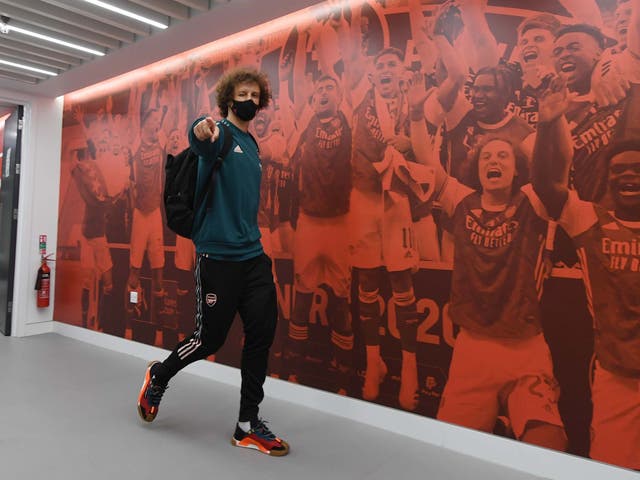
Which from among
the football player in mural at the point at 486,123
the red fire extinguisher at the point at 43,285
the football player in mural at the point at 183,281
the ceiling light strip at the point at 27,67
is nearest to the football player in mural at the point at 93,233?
the red fire extinguisher at the point at 43,285

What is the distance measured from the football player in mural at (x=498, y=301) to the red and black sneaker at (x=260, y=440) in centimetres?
82

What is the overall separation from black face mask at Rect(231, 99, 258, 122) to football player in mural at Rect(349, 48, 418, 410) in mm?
662

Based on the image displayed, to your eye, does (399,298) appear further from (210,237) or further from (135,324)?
(135,324)

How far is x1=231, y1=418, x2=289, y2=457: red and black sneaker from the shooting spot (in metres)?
2.13

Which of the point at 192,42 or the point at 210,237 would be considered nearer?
the point at 210,237

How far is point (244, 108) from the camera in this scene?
2.22 metres

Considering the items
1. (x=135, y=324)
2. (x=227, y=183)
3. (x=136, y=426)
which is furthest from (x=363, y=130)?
(x=135, y=324)

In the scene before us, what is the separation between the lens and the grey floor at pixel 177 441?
1.95 metres

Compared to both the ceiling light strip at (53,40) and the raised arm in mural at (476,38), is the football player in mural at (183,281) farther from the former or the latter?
the raised arm in mural at (476,38)

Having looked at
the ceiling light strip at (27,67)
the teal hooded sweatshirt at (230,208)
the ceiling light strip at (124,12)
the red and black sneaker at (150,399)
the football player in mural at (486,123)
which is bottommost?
the red and black sneaker at (150,399)

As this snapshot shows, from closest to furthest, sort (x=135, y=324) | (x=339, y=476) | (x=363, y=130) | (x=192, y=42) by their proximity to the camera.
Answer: (x=339, y=476) < (x=363, y=130) < (x=192, y=42) < (x=135, y=324)

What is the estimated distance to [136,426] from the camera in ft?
7.89

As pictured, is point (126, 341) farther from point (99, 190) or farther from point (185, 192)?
point (185, 192)

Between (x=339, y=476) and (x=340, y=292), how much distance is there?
1.01m
